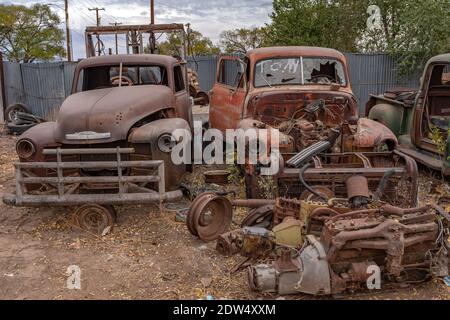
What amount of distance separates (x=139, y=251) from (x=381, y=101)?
622cm

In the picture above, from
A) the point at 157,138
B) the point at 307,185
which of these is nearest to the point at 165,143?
the point at 157,138

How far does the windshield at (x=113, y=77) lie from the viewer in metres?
7.15

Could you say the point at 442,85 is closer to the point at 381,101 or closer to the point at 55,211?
the point at 381,101

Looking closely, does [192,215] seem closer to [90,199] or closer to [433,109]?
[90,199]

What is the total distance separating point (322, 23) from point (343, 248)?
16.9 m

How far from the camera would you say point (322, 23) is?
754 inches

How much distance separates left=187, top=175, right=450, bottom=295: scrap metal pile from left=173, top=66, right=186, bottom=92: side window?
3.50m

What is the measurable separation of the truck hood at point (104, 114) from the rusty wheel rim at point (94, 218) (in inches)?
31.9

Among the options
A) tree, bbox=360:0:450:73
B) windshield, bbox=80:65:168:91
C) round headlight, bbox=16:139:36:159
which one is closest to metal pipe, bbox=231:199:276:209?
round headlight, bbox=16:139:36:159

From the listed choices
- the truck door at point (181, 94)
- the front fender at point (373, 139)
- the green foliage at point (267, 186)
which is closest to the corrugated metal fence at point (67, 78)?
the truck door at point (181, 94)

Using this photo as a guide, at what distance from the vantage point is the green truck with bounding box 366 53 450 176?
274 inches

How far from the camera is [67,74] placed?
610 inches

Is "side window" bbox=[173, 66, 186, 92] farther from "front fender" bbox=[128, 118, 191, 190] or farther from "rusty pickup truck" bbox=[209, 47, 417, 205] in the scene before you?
"front fender" bbox=[128, 118, 191, 190]

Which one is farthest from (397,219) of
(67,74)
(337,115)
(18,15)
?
(18,15)
